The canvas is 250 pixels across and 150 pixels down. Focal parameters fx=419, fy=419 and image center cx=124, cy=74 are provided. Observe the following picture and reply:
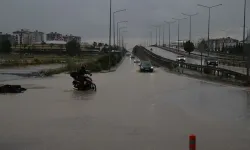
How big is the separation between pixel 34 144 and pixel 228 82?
26287 mm

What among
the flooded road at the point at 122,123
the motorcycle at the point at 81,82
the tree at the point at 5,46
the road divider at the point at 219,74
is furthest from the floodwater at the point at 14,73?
the tree at the point at 5,46

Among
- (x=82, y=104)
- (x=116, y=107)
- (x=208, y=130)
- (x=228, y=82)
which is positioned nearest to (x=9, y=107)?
(x=82, y=104)

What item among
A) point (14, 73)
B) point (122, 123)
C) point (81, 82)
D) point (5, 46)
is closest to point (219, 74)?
point (14, 73)

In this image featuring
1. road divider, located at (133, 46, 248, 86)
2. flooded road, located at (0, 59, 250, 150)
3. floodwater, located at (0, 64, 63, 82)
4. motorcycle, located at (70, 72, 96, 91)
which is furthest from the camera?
floodwater, located at (0, 64, 63, 82)

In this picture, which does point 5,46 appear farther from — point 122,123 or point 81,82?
point 122,123

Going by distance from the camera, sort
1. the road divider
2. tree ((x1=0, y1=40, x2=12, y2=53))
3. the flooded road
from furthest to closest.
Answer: tree ((x1=0, y1=40, x2=12, y2=53))
the road divider
the flooded road

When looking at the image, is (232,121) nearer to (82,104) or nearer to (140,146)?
(140,146)

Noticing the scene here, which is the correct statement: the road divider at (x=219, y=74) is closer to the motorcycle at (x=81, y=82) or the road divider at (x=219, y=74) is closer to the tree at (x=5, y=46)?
the motorcycle at (x=81, y=82)

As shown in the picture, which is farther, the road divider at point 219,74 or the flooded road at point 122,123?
the road divider at point 219,74

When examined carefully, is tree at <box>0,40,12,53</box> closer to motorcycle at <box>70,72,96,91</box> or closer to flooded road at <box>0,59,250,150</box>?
motorcycle at <box>70,72,96,91</box>

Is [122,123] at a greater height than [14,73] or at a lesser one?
greater

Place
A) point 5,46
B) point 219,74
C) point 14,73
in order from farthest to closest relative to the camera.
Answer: point 5,46
point 14,73
point 219,74

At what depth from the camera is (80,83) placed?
995 inches

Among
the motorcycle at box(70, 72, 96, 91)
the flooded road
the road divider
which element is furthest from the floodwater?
the flooded road
